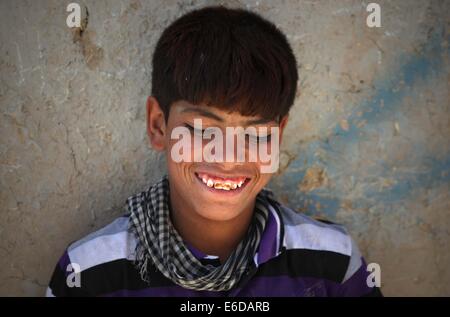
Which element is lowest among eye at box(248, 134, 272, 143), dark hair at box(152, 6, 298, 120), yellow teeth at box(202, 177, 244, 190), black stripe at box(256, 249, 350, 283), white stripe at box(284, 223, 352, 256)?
black stripe at box(256, 249, 350, 283)

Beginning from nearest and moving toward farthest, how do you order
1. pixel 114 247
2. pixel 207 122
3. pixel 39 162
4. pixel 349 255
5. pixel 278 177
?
1. pixel 207 122
2. pixel 114 247
3. pixel 349 255
4. pixel 39 162
5. pixel 278 177

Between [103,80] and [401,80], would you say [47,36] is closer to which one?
[103,80]

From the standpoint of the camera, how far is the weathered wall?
69.9 inches

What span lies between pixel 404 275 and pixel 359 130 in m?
0.58

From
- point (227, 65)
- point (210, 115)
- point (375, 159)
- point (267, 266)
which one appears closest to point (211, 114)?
point (210, 115)

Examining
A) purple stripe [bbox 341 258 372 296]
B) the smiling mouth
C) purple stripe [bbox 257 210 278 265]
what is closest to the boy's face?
the smiling mouth

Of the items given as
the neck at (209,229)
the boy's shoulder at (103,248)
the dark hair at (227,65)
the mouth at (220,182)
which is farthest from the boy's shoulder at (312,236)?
the boy's shoulder at (103,248)

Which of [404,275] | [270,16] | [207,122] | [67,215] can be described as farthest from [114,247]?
[404,275]

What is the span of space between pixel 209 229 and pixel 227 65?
0.53 meters

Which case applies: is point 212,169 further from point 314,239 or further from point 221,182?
point 314,239

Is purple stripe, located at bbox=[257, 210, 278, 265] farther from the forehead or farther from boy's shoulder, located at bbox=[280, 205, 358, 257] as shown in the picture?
the forehead

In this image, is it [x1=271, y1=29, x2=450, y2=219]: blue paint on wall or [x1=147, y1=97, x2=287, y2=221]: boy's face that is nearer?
[x1=147, y1=97, x2=287, y2=221]: boy's face

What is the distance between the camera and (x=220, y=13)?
156 cm

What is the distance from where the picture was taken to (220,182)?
1.54 metres
